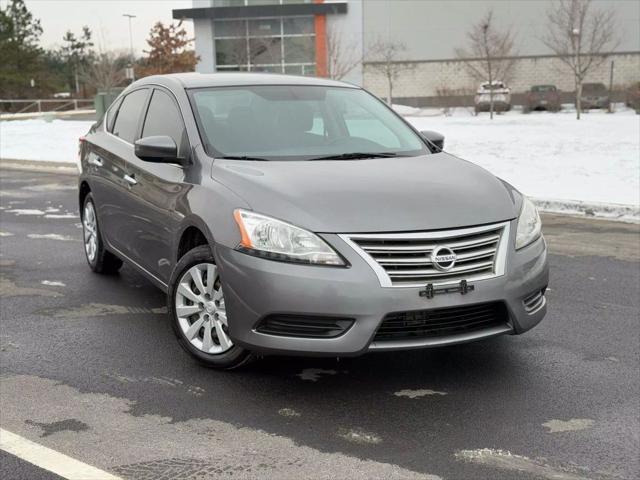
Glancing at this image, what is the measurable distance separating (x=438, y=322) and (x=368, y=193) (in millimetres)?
758

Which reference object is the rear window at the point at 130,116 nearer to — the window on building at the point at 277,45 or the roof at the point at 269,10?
the window on building at the point at 277,45

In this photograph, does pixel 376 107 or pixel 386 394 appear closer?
pixel 386 394

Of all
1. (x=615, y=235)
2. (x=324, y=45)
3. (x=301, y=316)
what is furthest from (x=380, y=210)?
(x=324, y=45)

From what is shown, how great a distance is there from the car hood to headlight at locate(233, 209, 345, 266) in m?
0.05

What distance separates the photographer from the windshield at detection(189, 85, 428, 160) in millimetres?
4859

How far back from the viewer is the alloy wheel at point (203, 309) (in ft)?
13.9

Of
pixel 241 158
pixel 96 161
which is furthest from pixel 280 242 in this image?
pixel 96 161

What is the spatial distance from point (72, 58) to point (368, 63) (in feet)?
256

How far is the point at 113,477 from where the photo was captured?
3.17m

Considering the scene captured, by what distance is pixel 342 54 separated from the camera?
49.2m

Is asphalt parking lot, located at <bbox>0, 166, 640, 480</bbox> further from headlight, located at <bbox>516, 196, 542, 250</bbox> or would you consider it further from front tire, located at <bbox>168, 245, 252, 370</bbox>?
headlight, located at <bbox>516, 196, 542, 250</bbox>

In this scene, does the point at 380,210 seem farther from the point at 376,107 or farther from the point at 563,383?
the point at 376,107

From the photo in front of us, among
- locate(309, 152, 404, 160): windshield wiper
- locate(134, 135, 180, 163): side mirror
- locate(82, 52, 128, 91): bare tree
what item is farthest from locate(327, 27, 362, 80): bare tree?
locate(134, 135, 180, 163): side mirror

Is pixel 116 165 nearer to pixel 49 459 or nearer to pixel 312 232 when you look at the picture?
pixel 312 232
